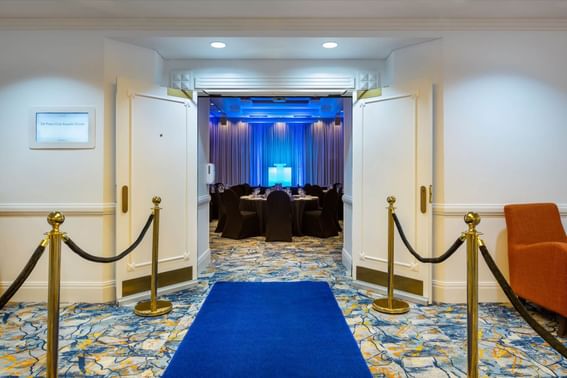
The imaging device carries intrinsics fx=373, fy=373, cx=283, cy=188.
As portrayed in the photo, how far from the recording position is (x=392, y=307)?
357cm

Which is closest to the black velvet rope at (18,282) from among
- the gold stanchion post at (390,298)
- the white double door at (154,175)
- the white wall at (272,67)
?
the white double door at (154,175)

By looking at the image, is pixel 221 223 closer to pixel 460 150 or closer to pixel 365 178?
pixel 365 178

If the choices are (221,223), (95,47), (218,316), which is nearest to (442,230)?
(218,316)

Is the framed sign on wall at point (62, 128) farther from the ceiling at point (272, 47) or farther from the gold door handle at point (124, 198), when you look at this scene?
→ the ceiling at point (272, 47)

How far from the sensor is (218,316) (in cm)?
338

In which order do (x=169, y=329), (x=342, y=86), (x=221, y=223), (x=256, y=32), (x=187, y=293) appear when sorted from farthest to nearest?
(x=221, y=223) < (x=342, y=86) < (x=187, y=293) < (x=256, y=32) < (x=169, y=329)

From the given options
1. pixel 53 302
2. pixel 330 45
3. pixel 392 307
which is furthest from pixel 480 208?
pixel 53 302

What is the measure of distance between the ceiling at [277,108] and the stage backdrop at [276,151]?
0.30m

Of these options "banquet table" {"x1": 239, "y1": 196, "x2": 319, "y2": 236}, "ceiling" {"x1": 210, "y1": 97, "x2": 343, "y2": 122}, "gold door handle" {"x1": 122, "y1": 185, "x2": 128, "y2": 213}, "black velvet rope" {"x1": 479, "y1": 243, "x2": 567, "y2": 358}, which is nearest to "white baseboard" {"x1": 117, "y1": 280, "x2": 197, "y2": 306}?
"gold door handle" {"x1": 122, "y1": 185, "x2": 128, "y2": 213}

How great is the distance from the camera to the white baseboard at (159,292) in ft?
12.3

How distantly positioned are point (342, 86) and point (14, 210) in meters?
3.72

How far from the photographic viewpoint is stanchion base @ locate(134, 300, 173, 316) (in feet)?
11.3

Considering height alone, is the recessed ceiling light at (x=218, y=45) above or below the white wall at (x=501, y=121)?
above

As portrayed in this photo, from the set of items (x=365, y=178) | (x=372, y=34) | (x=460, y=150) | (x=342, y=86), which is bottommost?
(x=365, y=178)
